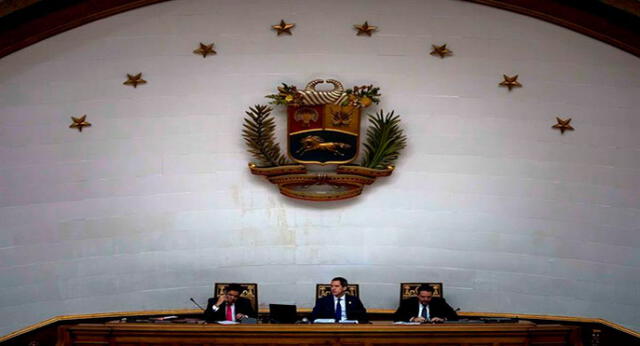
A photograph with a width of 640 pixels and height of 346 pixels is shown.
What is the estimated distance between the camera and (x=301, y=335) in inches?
274

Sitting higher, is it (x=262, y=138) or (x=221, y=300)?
(x=262, y=138)

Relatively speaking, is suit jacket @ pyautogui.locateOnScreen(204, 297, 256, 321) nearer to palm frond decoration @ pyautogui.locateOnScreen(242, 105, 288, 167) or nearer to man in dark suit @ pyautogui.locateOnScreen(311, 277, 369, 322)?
man in dark suit @ pyautogui.locateOnScreen(311, 277, 369, 322)

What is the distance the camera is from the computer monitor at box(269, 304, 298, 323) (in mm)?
7633

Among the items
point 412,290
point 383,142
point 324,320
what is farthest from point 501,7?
point 324,320

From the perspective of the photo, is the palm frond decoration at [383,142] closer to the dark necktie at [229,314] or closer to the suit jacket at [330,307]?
the suit jacket at [330,307]

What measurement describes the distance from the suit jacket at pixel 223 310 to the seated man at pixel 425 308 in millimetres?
1453

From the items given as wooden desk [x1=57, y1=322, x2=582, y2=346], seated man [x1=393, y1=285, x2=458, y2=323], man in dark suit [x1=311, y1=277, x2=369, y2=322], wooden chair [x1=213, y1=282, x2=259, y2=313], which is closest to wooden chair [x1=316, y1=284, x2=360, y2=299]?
man in dark suit [x1=311, y1=277, x2=369, y2=322]

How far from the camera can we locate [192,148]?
30.1ft

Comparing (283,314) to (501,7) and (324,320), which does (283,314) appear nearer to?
(324,320)

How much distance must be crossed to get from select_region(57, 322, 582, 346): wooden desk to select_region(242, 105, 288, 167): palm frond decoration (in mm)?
2520

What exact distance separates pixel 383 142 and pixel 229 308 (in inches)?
93.7

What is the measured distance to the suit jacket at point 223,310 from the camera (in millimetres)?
8148

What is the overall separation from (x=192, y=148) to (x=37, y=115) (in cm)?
168

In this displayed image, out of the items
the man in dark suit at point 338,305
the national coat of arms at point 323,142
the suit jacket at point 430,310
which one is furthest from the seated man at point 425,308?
the national coat of arms at point 323,142
